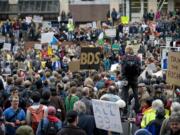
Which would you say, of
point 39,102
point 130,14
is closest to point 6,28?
point 130,14

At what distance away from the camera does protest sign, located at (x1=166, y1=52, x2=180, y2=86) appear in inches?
614

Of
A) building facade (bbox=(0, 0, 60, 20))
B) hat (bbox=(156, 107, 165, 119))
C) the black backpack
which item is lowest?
the black backpack

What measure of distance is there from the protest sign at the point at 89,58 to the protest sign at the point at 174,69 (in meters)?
4.43

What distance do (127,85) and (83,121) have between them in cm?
487

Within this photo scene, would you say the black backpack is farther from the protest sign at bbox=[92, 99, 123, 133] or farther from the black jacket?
the black jacket

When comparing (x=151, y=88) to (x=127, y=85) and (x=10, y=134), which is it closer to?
(x=127, y=85)

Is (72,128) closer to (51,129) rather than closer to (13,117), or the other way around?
(51,129)

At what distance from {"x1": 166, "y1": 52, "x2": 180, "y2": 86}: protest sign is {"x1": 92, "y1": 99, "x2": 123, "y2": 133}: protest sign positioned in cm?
346

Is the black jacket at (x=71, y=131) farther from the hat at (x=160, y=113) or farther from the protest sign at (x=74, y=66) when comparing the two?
the protest sign at (x=74, y=66)


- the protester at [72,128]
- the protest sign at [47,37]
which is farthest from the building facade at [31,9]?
the protester at [72,128]

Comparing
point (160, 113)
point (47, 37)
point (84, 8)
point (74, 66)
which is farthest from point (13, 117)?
point (84, 8)

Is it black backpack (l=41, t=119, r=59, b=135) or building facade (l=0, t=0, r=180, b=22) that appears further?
building facade (l=0, t=0, r=180, b=22)

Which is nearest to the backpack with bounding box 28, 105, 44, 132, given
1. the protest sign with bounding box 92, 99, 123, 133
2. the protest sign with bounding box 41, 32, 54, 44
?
the protest sign with bounding box 92, 99, 123, 133

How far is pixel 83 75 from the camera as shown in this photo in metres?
21.5
